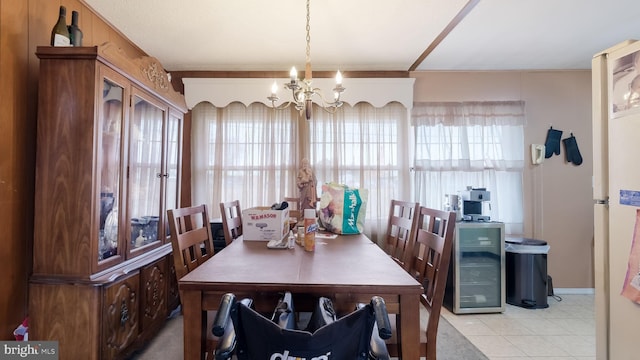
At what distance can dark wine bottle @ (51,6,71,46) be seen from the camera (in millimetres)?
1611

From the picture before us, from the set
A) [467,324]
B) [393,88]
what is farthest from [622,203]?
→ [393,88]

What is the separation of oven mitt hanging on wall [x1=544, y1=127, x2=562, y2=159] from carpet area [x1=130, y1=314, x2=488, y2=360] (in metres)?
2.32

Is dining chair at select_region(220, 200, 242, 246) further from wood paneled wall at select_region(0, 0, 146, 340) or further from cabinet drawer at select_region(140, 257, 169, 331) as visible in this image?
wood paneled wall at select_region(0, 0, 146, 340)

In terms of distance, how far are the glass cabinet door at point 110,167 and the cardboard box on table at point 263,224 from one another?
812 mm

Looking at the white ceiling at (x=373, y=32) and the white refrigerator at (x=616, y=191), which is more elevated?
the white ceiling at (x=373, y=32)

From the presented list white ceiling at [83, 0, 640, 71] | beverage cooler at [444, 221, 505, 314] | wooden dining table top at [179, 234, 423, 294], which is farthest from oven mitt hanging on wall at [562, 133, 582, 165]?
wooden dining table top at [179, 234, 423, 294]

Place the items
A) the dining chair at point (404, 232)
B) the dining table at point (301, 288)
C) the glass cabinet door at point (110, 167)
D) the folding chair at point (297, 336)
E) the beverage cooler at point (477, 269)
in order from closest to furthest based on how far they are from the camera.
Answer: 1. the folding chair at point (297, 336)
2. the dining table at point (301, 288)
3. the glass cabinet door at point (110, 167)
4. the dining chair at point (404, 232)
5. the beverage cooler at point (477, 269)

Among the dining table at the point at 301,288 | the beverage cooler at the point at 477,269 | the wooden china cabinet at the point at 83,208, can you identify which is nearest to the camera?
the dining table at the point at 301,288

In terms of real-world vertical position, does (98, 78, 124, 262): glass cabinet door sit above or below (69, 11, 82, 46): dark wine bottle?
below

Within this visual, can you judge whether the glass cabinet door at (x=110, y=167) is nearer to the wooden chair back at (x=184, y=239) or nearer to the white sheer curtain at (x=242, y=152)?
the wooden chair back at (x=184, y=239)

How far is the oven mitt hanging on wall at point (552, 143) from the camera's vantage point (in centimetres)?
322

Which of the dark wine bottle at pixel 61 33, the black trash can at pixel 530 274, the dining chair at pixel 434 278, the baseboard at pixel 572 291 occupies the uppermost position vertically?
the dark wine bottle at pixel 61 33

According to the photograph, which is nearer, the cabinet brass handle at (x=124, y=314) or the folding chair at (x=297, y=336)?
the folding chair at (x=297, y=336)

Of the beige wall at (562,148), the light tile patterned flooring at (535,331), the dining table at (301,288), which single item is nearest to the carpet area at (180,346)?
the light tile patterned flooring at (535,331)
